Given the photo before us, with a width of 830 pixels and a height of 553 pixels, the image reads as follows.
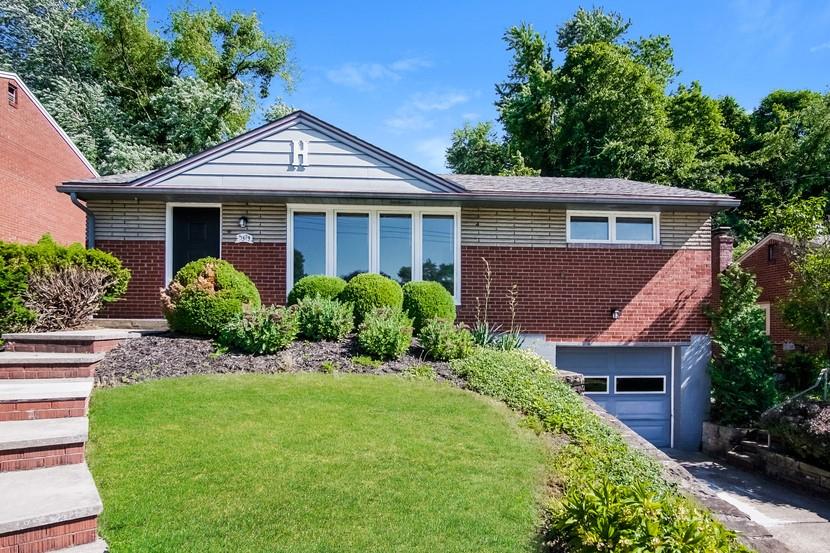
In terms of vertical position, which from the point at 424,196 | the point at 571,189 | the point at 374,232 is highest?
the point at 571,189

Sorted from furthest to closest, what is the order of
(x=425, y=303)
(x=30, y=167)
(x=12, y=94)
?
(x=30, y=167) → (x=12, y=94) → (x=425, y=303)

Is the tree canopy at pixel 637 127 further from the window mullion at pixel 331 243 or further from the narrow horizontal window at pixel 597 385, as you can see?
the window mullion at pixel 331 243

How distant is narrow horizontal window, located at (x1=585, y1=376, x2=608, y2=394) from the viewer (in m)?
10.3

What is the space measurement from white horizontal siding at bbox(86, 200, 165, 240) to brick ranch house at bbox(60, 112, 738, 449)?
0.02m

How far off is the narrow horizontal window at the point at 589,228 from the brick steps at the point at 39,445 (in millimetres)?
8608

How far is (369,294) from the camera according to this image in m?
8.13

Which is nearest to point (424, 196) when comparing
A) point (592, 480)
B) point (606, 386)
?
point (606, 386)

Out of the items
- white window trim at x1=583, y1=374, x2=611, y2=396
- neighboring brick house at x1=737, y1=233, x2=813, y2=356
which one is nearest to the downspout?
white window trim at x1=583, y1=374, x2=611, y2=396

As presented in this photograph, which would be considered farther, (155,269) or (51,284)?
(155,269)

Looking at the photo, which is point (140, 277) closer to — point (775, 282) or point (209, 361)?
point (209, 361)

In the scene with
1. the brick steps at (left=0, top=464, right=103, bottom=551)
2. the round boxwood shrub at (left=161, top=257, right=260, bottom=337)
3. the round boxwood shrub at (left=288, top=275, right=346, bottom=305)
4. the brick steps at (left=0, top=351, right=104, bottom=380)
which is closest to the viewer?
the brick steps at (left=0, top=464, right=103, bottom=551)

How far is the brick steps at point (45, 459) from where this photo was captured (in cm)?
277

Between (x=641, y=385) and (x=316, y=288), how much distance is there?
273 inches

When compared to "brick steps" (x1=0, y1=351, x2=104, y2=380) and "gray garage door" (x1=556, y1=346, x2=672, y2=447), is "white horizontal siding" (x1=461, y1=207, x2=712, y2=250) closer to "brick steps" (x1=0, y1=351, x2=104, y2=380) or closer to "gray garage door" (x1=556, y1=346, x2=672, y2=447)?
"gray garage door" (x1=556, y1=346, x2=672, y2=447)
